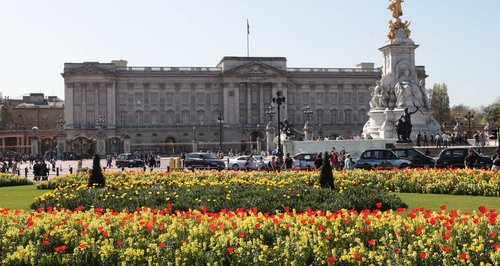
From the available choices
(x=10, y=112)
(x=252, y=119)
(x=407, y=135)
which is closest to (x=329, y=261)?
(x=407, y=135)

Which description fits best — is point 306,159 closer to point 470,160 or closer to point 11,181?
point 470,160

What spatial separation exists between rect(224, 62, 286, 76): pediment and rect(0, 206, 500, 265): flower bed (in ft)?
298

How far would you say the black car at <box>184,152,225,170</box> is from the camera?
43.1m

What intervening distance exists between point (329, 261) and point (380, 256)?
656mm

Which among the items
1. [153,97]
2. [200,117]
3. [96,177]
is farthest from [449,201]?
[153,97]

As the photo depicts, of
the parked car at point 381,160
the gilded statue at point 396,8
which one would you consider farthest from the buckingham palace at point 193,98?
the parked car at point 381,160

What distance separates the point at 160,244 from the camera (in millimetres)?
9125

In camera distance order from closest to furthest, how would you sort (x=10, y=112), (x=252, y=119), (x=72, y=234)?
(x=72, y=234) → (x=252, y=119) → (x=10, y=112)

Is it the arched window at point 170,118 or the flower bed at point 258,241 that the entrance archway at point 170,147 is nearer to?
the arched window at point 170,118

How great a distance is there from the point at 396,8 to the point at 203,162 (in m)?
16.7

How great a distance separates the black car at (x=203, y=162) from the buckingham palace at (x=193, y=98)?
52.2m

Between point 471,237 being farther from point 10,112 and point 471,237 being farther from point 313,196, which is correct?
point 10,112

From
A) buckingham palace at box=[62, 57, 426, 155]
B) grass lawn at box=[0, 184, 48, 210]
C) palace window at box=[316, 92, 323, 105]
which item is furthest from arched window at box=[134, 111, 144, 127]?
grass lawn at box=[0, 184, 48, 210]

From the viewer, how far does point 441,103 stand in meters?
120
